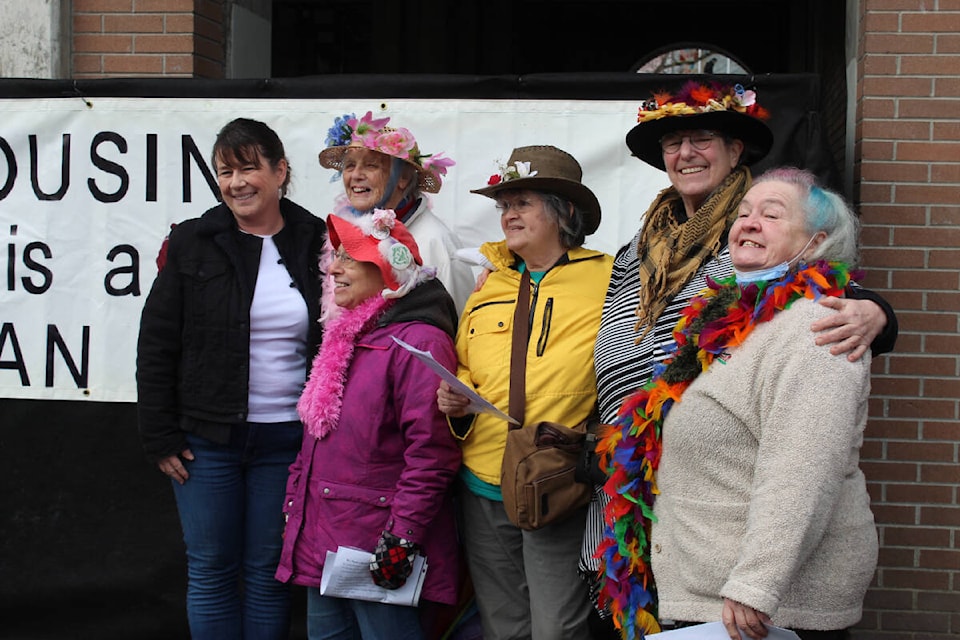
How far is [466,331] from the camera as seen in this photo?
10.7ft

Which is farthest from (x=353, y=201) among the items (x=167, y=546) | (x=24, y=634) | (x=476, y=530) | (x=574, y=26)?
(x=574, y=26)

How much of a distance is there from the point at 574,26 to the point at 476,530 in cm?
699

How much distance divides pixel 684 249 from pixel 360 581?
4.39ft

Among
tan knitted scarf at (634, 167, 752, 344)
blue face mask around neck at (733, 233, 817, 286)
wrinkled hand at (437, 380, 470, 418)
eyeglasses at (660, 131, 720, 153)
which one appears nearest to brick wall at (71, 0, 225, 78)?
wrinkled hand at (437, 380, 470, 418)

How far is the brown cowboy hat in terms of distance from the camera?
318 cm

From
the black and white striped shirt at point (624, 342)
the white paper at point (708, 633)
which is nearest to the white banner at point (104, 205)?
the black and white striped shirt at point (624, 342)

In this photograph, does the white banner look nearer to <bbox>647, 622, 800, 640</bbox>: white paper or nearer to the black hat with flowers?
the black hat with flowers

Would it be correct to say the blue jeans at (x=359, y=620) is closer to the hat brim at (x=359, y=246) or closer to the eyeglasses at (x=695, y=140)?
the hat brim at (x=359, y=246)

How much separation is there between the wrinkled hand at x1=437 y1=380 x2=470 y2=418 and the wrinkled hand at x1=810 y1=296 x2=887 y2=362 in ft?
3.52

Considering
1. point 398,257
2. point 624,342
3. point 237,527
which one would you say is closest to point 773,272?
point 624,342

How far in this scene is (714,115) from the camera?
9.66 ft

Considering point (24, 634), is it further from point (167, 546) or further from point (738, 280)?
point (738, 280)

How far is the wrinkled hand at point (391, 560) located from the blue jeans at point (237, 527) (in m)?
0.59

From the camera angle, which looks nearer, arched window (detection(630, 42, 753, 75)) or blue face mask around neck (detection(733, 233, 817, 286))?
blue face mask around neck (detection(733, 233, 817, 286))
